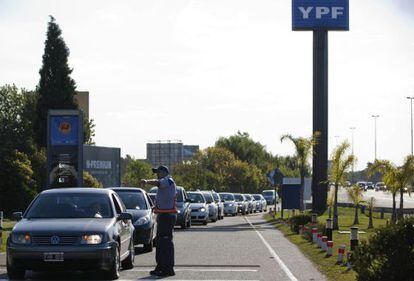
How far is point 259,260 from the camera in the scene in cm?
1792

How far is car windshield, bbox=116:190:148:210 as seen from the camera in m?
21.5

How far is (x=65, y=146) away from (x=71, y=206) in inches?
838

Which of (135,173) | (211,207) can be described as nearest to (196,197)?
(211,207)

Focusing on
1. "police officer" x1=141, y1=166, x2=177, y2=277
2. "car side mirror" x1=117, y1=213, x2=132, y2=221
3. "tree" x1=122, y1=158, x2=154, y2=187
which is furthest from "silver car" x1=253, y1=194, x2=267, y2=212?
"car side mirror" x1=117, y1=213, x2=132, y2=221

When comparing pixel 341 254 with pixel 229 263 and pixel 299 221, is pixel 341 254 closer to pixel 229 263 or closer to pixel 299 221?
pixel 229 263

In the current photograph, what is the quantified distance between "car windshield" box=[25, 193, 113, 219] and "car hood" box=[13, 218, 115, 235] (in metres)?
0.39

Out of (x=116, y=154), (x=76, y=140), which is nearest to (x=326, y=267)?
(x=76, y=140)

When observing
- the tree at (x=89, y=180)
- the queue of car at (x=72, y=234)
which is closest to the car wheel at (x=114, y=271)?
the queue of car at (x=72, y=234)

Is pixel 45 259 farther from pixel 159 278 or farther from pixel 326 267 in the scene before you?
pixel 326 267

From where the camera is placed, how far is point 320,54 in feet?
164

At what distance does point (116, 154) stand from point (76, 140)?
2529 cm

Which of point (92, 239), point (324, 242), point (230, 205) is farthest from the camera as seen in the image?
point (230, 205)

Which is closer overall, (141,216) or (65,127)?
(141,216)

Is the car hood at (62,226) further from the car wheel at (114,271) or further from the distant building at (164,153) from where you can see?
the distant building at (164,153)
